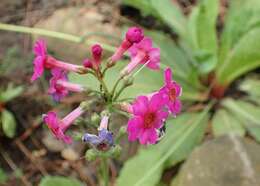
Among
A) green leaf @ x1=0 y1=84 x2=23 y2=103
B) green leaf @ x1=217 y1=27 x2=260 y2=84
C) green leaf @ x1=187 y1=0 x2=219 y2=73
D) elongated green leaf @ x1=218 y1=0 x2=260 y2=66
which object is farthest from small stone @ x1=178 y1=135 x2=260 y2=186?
green leaf @ x1=0 y1=84 x2=23 y2=103

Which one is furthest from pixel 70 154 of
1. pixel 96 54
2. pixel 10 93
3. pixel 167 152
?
pixel 96 54

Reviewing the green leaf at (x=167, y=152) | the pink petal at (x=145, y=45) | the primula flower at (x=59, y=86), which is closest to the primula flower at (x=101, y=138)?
the primula flower at (x=59, y=86)

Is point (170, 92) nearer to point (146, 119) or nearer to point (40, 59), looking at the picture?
point (146, 119)

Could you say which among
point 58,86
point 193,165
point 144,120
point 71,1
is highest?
point 71,1

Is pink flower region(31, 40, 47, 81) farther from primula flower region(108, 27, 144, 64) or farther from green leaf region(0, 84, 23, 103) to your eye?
green leaf region(0, 84, 23, 103)

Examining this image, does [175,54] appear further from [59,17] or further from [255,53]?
[59,17]

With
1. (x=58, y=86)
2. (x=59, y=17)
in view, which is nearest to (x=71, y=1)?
(x=59, y=17)

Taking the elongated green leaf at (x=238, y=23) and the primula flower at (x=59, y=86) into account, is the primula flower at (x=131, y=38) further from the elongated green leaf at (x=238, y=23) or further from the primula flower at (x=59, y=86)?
the elongated green leaf at (x=238, y=23)

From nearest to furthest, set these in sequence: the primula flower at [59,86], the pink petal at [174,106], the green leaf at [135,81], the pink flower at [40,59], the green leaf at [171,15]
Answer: the pink petal at [174,106] < the pink flower at [40,59] < the primula flower at [59,86] < the green leaf at [135,81] < the green leaf at [171,15]
